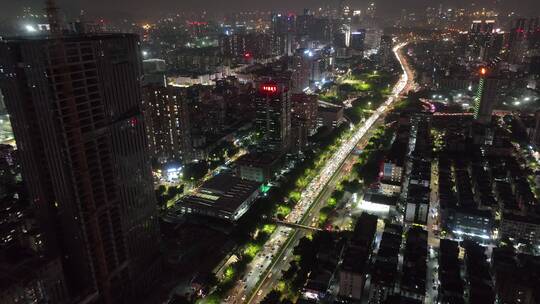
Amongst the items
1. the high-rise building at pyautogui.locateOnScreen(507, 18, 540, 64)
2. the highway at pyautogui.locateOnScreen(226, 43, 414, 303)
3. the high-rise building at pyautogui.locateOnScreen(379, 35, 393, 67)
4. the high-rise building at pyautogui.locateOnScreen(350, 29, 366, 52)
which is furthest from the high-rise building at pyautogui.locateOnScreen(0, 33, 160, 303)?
the high-rise building at pyautogui.locateOnScreen(350, 29, 366, 52)

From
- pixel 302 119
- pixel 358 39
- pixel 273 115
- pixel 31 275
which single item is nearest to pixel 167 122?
pixel 273 115

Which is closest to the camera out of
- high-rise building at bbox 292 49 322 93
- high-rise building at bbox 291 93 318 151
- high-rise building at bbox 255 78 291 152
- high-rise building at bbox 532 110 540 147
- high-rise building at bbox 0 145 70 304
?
high-rise building at bbox 0 145 70 304

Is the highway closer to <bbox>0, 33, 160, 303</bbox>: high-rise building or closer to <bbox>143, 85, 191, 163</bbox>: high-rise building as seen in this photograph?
<bbox>0, 33, 160, 303</bbox>: high-rise building

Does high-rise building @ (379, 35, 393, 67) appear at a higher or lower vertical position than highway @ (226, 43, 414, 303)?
higher

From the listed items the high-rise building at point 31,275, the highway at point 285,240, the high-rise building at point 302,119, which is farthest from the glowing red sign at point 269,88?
the high-rise building at point 31,275

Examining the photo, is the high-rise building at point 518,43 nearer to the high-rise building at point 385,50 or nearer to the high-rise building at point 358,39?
the high-rise building at point 385,50

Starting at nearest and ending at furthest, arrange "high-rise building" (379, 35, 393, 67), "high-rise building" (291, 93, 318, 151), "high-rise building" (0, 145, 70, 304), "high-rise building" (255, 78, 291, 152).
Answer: "high-rise building" (0, 145, 70, 304) → "high-rise building" (255, 78, 291, 152) → "high-rise building" (291, 93, 318, 151) → "high-rise building" (379, 35, 393, 67)
